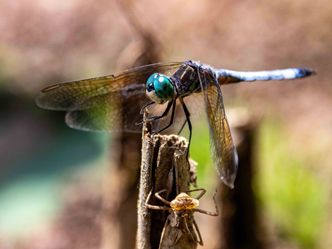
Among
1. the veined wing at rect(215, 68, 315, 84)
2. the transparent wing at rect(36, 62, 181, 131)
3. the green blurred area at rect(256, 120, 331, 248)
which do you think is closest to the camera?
the transparent wing at rect(36, 62, 181, 131)

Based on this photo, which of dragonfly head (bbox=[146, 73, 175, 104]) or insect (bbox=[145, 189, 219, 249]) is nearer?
→ insect (bbox=[145, 189, 219, 249])

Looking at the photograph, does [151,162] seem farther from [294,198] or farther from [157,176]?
[294,198]

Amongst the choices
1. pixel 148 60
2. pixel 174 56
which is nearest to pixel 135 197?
pixel 148 60

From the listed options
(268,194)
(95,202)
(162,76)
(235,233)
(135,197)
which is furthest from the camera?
(95,202)

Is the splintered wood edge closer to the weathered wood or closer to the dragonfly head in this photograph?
the weathered wood

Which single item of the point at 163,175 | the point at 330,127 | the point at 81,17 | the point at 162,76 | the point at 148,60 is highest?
the point at 81,17

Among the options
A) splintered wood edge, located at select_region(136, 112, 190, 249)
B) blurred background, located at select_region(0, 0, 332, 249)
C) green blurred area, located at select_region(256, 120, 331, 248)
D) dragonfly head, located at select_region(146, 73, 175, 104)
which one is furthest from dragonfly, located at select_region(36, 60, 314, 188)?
green blurred area, located at select_region(256, 120, 331, 248)

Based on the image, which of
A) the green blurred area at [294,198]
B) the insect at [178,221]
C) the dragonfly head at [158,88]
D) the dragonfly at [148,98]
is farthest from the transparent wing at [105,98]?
the green blurred area at [294,198]

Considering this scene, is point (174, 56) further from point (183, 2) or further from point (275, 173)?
point (275, 173)
